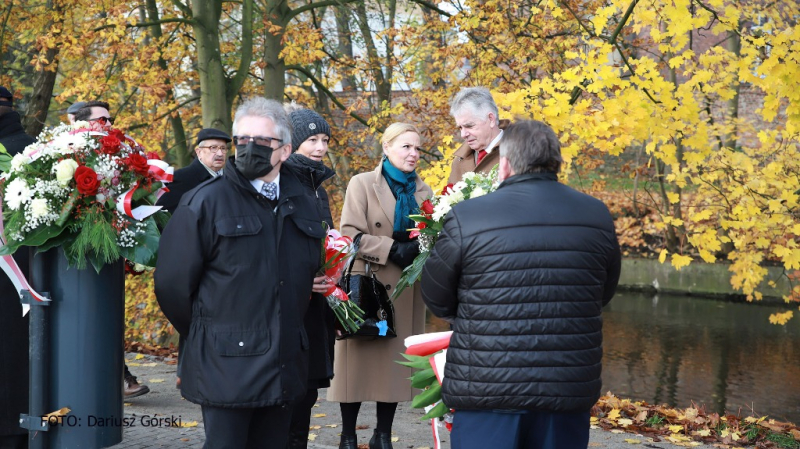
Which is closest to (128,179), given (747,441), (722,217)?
(747,441)

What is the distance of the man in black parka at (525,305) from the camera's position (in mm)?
3229

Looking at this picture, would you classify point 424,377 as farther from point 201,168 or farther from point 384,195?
point 201,168

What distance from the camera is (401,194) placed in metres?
5.51

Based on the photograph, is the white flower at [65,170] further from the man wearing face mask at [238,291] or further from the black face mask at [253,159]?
the black face mask at [253,159]

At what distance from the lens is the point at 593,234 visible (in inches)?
132

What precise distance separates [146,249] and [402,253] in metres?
1.67

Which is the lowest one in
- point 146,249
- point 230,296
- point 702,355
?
point 702,355

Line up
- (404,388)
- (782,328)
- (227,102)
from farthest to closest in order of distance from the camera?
(782,328) → (227,102) → (404,388)

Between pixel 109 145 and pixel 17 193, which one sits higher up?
pixel 109 145

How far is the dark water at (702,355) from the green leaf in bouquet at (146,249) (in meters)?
7.52

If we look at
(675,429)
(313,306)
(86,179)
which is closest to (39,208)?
(86,179)

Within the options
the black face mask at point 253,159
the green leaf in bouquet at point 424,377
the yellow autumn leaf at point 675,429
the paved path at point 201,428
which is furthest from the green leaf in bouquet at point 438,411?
the yellow autumn leaf at point 675,429

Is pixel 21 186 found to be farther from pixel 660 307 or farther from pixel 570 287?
pixel 660 307

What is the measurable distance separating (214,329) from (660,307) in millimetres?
15396
